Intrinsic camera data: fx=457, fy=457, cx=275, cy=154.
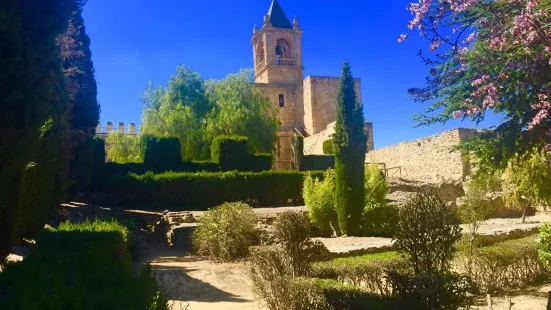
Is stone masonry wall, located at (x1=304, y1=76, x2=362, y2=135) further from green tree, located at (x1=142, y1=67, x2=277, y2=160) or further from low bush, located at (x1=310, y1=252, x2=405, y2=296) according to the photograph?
low bush, located at (x1=310, y1=252, x2=405, y2=296)

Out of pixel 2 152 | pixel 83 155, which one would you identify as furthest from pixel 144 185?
pixel 2 152

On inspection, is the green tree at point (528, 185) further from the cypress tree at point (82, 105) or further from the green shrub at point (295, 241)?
the cypress tree at point (82, 105)

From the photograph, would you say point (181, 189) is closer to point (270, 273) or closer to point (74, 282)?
point (270, 273)

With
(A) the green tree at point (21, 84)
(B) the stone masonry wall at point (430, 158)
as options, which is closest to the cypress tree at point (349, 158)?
(B) the stone masonry wall at point (430, 158)

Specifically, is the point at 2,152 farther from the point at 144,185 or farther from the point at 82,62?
the point at 144,185

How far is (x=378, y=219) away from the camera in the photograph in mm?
14516

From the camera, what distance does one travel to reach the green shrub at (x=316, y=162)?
28606mm

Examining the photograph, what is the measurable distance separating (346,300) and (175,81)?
97.7 feet

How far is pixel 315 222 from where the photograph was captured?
15297 millimetres

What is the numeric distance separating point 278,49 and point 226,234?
40.7 metres

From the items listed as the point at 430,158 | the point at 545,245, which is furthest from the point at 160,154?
the point at 545,245

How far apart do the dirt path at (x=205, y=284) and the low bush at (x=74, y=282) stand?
1.14 m

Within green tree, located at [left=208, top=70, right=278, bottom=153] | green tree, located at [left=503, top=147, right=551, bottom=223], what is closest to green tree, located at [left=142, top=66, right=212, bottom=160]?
green tree, located at [left=208, top=70, right=278, bottom=153]

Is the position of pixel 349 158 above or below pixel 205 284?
above
